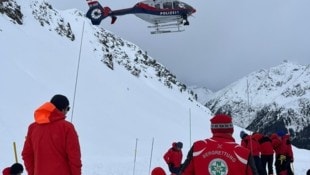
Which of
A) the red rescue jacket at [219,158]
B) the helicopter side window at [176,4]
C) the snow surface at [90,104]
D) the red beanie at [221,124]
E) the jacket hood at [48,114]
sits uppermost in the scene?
the helicopter side window at [176,4]

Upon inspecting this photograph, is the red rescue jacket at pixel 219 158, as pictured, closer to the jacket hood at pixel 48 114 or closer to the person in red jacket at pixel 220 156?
the person in red jacket at pixel 220 156

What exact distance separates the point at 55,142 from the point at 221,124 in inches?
72.2

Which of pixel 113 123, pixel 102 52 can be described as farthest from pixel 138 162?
pixel 102 52

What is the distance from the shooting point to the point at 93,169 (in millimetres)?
17672

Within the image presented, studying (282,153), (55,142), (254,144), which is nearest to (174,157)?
(254,144)

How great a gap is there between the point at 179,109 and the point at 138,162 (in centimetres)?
2597

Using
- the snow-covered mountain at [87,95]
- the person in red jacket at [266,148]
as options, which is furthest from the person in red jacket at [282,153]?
the snow-covered mountain at [87,95]

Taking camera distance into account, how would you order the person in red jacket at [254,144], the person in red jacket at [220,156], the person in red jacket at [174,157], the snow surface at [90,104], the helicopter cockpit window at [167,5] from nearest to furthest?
the person in red jacket at [220,156] → the person in red jacket at [254,144] → the person in red jacket at [174,157] → the snow surface at [90,104] → the helicopter cockpit window at [167,5]

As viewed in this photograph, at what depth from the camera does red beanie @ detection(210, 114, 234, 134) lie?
4750 millimetres

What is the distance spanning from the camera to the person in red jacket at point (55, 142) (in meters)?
5.21

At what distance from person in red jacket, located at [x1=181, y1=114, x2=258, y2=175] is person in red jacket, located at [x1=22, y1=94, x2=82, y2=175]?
4.07 ft

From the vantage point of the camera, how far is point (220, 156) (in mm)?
4641

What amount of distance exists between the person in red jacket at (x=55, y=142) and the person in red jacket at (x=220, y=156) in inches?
48.9

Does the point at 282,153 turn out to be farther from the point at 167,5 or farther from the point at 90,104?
the point at 90,104
